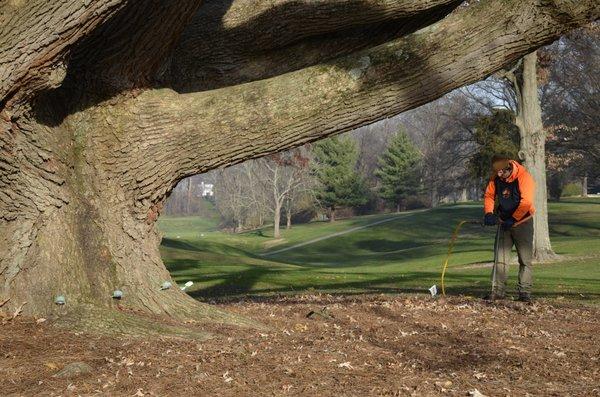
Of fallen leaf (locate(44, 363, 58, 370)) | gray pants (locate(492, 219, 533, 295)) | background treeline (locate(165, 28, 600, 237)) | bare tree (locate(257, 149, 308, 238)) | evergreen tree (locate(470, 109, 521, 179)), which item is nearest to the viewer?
fallen leaf (locate(44, 363, 58, 370))

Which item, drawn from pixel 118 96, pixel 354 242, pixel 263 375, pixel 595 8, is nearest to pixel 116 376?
pixel 263 375

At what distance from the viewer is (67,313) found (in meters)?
5.89

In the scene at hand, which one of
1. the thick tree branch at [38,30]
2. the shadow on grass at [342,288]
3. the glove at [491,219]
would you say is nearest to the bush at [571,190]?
the shadow on grass at [342,288]

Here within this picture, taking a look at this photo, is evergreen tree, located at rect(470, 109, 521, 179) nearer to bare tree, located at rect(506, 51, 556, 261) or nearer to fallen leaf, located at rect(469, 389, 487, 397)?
bare tree, located at rect(506, 51, 556, 261)

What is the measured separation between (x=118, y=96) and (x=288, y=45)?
2.06 meters

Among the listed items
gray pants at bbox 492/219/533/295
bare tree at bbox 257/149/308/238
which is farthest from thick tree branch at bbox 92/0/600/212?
bare tree at bbox 257/149/308/238

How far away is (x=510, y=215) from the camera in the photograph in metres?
9.54

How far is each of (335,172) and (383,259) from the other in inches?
1220

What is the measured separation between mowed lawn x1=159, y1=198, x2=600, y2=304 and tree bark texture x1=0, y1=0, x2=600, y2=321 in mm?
5561

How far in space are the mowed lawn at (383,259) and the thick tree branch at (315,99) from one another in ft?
19.0

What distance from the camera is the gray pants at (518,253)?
9539 millimetres

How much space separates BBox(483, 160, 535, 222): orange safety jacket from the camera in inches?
363

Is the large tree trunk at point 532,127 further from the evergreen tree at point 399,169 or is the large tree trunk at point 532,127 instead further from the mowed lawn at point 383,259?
the evergreen tree at point 399,169

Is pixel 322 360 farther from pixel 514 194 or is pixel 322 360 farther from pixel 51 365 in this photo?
pixel 514 194
